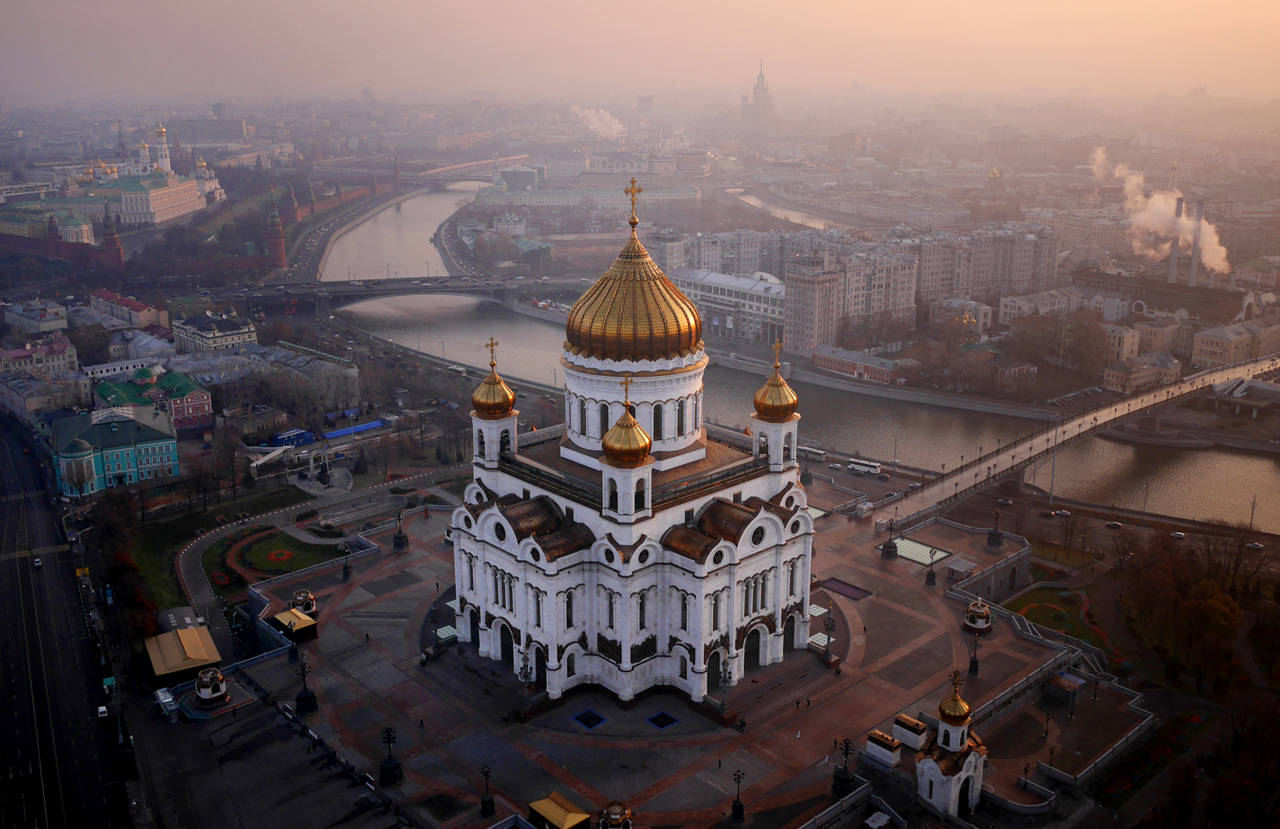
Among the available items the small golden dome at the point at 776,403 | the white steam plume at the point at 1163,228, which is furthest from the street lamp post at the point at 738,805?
the white steam plume at the point at 1163,228

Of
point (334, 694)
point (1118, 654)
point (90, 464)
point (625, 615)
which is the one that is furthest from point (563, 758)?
point (90, 464)

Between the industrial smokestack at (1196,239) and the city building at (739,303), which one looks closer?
the city building at (739,303)

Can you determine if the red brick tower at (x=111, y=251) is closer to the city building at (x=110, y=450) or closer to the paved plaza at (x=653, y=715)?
the city building at (x=110, y=450)

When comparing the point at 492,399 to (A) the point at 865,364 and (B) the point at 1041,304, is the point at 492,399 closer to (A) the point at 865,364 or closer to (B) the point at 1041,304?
(A) the point at 865,364

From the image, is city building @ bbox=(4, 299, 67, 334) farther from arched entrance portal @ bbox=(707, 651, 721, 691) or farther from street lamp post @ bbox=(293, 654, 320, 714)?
arched entrance portal @ bbox=(707, 651, 721, 691)

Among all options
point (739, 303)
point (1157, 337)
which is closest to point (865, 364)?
point (739, 303)
